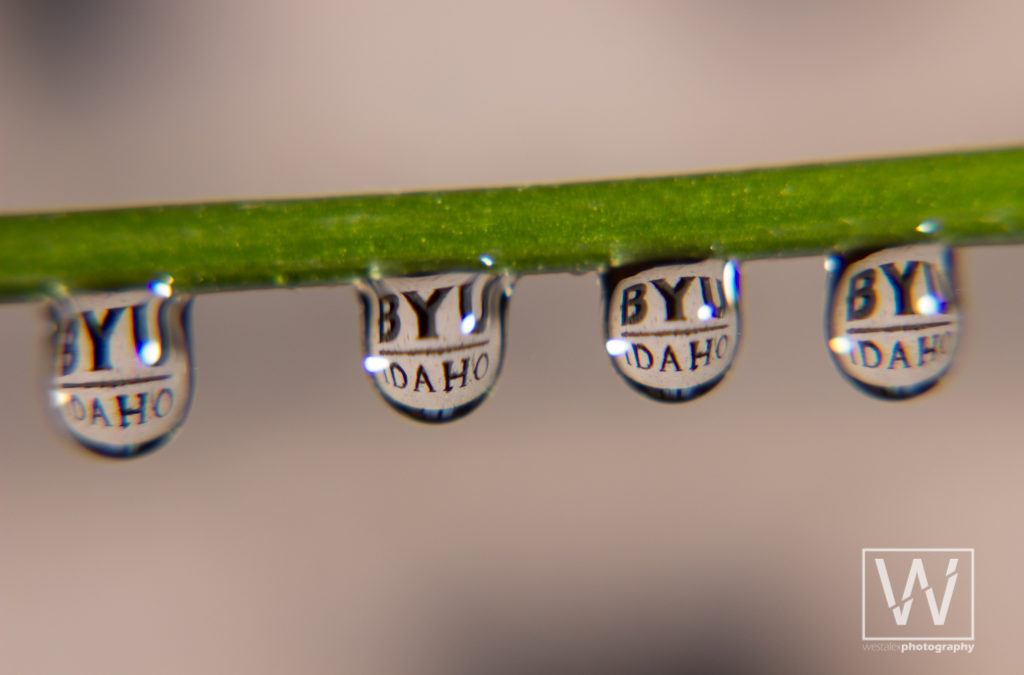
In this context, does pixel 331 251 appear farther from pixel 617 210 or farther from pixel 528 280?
pixel 528 280

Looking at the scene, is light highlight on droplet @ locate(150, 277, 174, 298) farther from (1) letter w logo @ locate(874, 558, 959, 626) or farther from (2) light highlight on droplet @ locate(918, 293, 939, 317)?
(1) letter w logo @ locate(874, 558, 959, 626)

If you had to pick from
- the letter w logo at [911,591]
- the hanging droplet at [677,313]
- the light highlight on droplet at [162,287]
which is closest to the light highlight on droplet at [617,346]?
the hanging droplet at [677,313]

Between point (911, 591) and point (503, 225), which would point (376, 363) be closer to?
point (503, 225)

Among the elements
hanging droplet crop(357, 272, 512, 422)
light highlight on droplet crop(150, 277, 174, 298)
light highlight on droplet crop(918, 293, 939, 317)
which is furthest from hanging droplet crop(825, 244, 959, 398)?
light highlight on droplet crop(150, 277, 174, 298)

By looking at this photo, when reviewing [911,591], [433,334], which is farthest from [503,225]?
[911,591]

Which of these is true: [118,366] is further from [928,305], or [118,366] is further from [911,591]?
[911,591]

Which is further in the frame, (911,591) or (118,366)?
(911,591)
